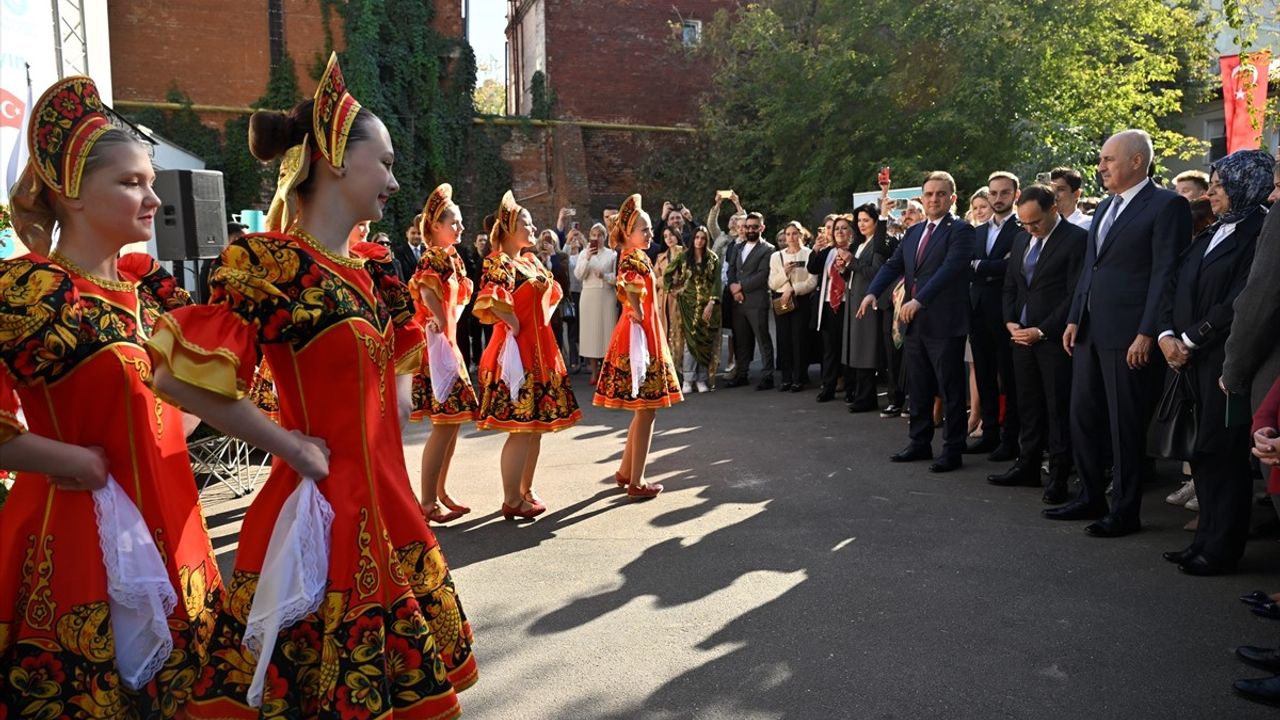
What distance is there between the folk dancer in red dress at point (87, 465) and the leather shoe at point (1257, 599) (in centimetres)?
448

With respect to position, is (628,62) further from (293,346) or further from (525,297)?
(293,346)

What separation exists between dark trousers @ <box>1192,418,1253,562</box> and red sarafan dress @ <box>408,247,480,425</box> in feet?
14.2

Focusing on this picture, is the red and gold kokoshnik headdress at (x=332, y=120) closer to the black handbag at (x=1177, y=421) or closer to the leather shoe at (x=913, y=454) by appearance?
the black handbag at (x=1177, y=421)

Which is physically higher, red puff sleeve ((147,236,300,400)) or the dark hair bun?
the dark hair bun

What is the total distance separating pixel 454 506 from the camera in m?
6.21

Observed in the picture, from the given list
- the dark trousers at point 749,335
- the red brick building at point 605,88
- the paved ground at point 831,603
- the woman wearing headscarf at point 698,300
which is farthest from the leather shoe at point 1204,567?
the red brick building at point 605,88

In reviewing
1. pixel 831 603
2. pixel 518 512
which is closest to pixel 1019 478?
pixel 831 603

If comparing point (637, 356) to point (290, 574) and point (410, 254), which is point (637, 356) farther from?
point (410, 254)

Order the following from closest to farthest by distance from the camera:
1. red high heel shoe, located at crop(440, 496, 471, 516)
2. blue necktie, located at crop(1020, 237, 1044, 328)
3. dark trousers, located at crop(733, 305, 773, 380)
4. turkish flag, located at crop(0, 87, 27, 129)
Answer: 1. red high heel shoe, located at crop(440, 496, 471, 516)
2. blue necktie, located at crop(1020, 237, 1044, 328)
3. turkish flag, located at crop(0, 87, 27, 129)
4. dark trousers, located at crop(733, 305, 773, 380)

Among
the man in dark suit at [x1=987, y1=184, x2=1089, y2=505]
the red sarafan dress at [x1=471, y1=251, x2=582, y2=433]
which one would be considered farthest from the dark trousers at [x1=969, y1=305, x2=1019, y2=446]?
the red sarafan dress at [x1=471, y1=251, x2=582, y2=433]

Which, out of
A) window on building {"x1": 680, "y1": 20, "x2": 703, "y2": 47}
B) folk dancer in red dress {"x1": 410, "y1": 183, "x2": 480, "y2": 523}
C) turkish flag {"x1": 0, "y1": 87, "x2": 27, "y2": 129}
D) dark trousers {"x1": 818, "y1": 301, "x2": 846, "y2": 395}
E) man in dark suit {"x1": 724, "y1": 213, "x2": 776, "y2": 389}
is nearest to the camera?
folk dancer in red dress {"x1": 410, "y1": 183, "x2": 480, "y2": 523}

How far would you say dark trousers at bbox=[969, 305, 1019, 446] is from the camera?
7.53m

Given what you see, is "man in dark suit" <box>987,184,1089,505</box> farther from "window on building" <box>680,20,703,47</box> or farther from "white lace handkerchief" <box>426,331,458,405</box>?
"window on building" <box>680,20,703,47</box>

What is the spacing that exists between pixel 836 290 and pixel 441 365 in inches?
239
